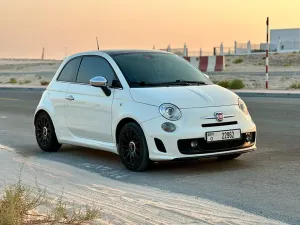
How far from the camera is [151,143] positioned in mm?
7859

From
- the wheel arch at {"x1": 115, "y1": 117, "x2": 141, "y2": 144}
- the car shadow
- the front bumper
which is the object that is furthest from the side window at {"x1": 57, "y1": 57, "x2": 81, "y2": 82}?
the front bumper

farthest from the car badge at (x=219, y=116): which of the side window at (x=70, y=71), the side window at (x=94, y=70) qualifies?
the side window at (x=70, y=71)

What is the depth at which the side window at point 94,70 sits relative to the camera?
29.1 feet

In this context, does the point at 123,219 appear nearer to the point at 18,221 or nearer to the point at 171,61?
the point at 18,221

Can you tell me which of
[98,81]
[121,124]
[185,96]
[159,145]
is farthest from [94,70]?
[159,145]

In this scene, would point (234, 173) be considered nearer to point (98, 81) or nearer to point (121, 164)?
point (121, 164)

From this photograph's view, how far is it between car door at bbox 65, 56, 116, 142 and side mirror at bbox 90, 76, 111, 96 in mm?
65

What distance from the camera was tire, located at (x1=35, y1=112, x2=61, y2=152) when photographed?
1001cm

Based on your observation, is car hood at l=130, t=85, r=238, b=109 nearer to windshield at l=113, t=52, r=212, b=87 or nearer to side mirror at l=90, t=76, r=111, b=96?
windshield at l=113, t=52, r=212, b=87

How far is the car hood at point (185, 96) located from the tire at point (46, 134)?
2226mm

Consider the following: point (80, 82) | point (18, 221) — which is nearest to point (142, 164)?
point (80, 82)

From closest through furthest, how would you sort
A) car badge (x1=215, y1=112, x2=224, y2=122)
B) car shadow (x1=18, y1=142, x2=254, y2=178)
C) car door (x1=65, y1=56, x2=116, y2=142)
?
car badge (x1=215, y1=112, x2=224, y2=122)
car shadow (x1=18, y1=142, x2=254, y2=178)
car door (x1=65, y1=56, x2=116, y2=142)

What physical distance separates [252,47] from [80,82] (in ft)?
168

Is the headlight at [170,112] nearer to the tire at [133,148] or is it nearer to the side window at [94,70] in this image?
the tire at [133,148]
